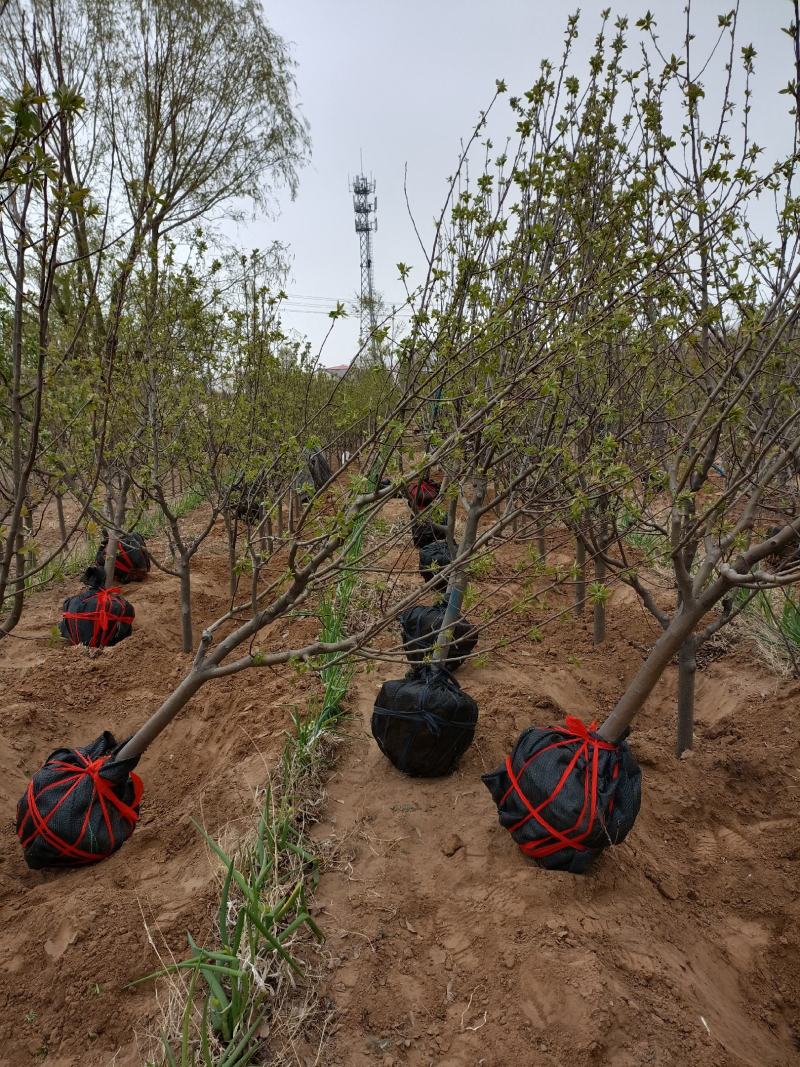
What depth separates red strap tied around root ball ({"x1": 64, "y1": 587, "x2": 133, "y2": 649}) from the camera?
5738mm

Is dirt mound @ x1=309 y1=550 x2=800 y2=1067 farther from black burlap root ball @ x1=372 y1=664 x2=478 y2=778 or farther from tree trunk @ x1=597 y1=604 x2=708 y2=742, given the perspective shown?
tree trunk @ x1=597 y1=604 x2=708 y2=742

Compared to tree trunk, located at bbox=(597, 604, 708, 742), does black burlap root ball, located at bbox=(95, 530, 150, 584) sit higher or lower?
lower

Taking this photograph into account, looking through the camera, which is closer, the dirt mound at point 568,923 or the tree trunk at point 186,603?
the dirt mound at point 568,923

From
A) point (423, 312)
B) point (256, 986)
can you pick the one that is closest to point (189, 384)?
point (423, 312)

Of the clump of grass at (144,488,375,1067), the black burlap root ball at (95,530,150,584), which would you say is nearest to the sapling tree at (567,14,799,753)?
the clump of grass at (144,488,375,1067)

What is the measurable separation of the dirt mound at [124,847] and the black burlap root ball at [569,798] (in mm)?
1253

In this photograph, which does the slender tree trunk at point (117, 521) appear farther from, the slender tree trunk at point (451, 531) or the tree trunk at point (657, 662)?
the tree trunk at point (657, 662)

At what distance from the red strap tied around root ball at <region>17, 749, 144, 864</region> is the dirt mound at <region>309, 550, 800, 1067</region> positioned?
3.17ft

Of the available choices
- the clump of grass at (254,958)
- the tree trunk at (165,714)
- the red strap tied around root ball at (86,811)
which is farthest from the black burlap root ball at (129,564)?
the clump of grass at (254,958)

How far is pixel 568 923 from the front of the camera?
7.79ft

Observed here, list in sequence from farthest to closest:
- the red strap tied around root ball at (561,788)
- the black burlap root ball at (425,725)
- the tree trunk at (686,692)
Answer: the tree trunk at (686,692) < the black burlap root ball at (425,725) < the red strap tied around root ball at (561,788)

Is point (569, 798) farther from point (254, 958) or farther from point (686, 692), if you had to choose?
point (686, 692)

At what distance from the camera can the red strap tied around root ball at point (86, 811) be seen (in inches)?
114

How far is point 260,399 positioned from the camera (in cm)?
536
